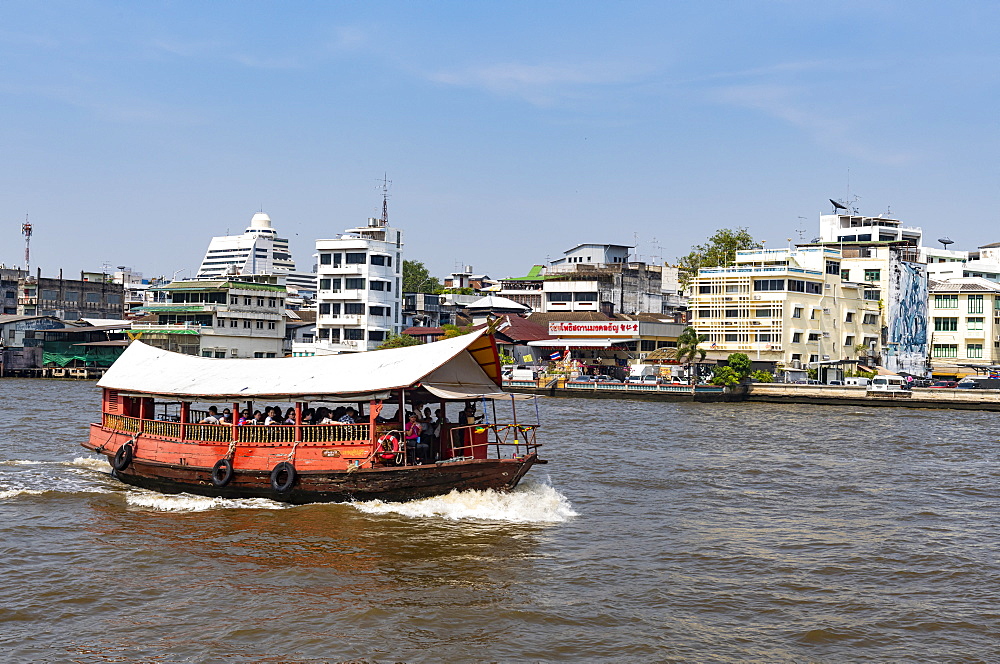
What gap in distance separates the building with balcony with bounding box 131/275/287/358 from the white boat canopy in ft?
152

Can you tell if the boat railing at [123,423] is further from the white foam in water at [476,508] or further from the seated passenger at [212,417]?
the white foam in water at [476,508]

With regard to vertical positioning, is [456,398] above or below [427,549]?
above

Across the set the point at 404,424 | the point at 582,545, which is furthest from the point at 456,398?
the point at 582,545

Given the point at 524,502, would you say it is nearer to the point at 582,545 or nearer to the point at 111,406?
the point at 582,545

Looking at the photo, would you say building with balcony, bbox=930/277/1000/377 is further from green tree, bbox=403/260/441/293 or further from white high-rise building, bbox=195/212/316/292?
white high-rise building, bbox=195/212/316/292

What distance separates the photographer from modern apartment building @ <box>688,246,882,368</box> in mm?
56875

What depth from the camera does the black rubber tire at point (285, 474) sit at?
1655cm

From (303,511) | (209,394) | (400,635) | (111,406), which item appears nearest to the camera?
(400,635)

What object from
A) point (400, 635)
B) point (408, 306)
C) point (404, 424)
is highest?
point (408, 306)

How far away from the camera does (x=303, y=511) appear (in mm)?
16344

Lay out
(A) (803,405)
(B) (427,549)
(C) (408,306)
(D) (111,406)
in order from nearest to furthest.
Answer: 1. (B) (427,549)
2. (D) (111,406)
3. (A) (803,405)
4. (C) (408,306)

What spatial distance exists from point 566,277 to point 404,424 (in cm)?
6369

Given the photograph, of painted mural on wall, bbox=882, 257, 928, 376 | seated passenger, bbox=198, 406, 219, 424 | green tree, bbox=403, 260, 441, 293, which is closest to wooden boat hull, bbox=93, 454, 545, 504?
seated passenger, bbox=198, 406, 219, 424

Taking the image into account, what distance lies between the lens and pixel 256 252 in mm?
140125
